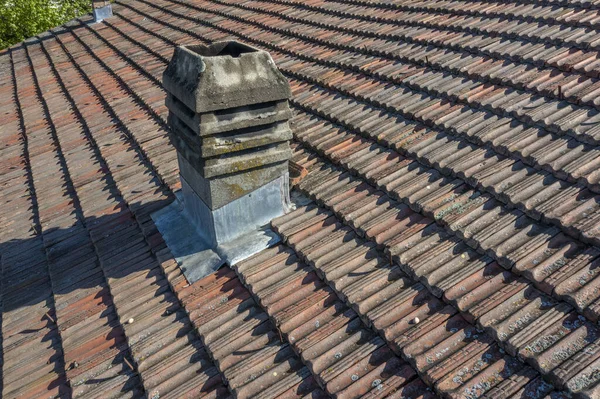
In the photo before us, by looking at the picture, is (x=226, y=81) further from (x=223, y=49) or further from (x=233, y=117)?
(x=223, y=49)

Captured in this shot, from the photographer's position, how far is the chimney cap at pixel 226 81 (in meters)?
3.19

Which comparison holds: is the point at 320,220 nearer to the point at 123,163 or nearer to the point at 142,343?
the point at 142,343

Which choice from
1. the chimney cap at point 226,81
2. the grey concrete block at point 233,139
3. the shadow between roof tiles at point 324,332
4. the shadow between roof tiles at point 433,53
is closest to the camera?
the shadow between roof tiles at point 324,332

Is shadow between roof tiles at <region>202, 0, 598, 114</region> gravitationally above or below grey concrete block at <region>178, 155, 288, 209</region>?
above

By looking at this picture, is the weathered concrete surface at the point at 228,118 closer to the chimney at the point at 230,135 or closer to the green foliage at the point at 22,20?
the chimney at the point at 230,135

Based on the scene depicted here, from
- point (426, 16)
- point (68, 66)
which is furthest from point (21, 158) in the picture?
point (426, 16)

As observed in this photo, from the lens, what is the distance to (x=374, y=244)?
3.24m

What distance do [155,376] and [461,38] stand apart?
13.4 ft

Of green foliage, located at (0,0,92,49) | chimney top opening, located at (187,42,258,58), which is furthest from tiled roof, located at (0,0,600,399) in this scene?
green foliage, located at (0,0,92,49)

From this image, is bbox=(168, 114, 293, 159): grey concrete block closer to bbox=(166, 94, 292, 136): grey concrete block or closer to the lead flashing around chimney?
bbox=(166, 94, 292, 136): grey concrete block

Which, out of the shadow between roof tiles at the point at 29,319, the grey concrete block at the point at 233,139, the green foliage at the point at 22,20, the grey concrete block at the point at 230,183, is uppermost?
the grey concrete block at the point at 233,139

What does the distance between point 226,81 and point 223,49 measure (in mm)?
683

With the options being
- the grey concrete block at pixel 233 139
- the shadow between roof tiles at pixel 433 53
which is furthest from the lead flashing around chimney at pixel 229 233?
the shadow between roof tiles at pixel 433 53

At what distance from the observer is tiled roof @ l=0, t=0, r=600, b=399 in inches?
98.7
